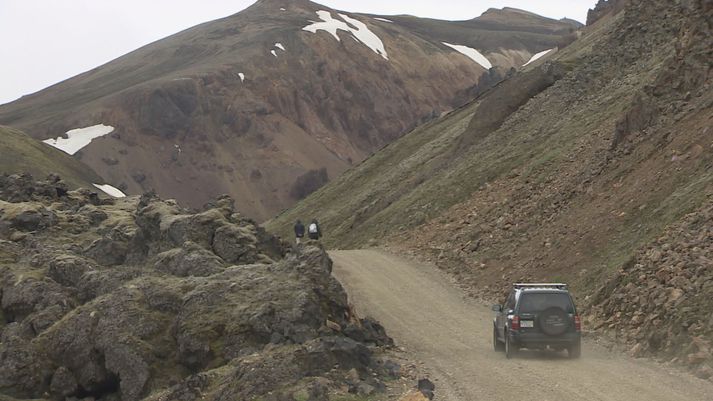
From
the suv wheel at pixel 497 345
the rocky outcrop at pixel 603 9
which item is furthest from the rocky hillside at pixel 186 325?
the rocky outcrop at pixel 603 9

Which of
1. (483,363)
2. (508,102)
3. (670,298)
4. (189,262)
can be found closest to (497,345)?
(483,363)

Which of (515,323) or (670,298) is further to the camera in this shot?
(670,298)

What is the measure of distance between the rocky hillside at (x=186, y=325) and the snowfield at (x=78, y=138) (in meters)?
138

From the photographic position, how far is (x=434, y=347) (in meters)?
25.1

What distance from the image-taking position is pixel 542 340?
2275 cm

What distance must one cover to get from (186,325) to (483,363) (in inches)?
311

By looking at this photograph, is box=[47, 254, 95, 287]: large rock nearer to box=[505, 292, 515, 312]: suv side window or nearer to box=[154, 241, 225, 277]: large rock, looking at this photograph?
box=[154, 241, 225, 277]: large rock

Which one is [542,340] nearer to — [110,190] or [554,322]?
[554,322]

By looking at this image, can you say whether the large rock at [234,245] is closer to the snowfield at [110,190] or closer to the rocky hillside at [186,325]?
the rocky hillside at [186,325]

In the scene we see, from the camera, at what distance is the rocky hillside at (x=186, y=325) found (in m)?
18.9

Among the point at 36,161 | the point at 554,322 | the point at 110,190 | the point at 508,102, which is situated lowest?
the point at 554,322

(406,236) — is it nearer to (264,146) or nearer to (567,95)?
(567,95)

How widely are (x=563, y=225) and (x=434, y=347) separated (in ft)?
46.5

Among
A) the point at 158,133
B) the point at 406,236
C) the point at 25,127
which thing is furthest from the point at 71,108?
the point at 406,236
